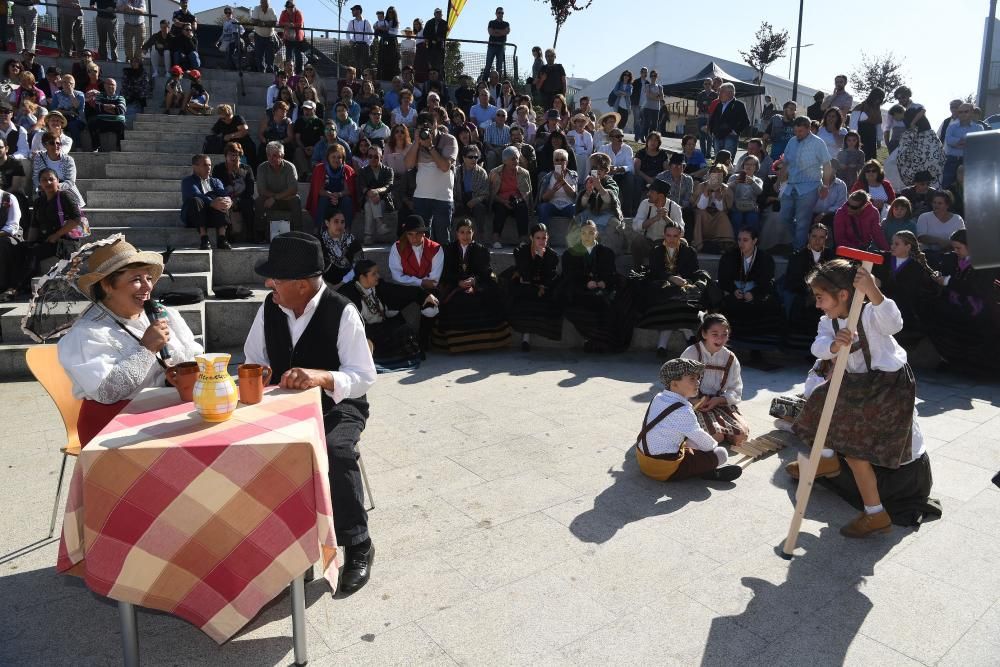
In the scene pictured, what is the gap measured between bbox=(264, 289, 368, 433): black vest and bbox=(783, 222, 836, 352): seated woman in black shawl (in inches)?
224

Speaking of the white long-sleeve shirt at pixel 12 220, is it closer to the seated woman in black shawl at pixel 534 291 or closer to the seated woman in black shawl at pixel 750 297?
the seated woman in black shawl at pixel 534 291

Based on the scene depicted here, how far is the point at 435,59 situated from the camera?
576 inches

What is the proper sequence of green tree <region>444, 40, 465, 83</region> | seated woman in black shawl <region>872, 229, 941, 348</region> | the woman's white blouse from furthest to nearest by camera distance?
green tree <region>444, 40, 465, 83</region> → seated woman in black shawl <region>872, 229, 941, 348</region> → the woman's white blouse

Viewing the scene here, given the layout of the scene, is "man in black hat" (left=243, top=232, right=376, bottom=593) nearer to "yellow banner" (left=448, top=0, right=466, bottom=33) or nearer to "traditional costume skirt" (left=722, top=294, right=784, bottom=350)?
"traditional costume skirt" (left=722, top=294, right=784, bottom=350)

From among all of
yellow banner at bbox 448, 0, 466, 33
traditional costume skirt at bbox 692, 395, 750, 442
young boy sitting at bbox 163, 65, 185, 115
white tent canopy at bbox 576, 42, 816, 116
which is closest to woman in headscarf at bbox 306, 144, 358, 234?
young boy sitting at bbox 163, 65, 185, 115

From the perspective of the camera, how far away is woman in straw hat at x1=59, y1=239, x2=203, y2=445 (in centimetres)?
339

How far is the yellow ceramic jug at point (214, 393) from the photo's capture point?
9.37 feet

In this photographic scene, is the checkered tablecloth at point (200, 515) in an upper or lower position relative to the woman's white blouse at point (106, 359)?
lower

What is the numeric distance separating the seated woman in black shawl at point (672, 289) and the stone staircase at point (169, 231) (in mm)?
276

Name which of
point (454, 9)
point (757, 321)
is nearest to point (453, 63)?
point (454, 9)

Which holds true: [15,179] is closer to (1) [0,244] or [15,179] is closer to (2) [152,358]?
(1) [0,244]

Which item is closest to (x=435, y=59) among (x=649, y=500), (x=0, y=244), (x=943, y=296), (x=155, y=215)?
(x=155, y=215)

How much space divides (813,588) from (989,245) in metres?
2.18

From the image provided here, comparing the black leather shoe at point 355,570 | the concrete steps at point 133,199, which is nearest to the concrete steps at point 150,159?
the concrete steps at point 133,199
